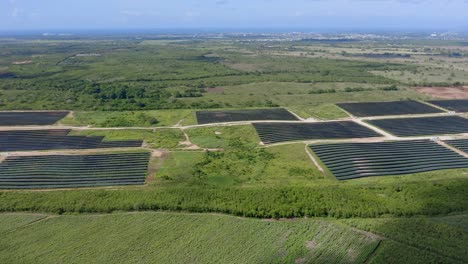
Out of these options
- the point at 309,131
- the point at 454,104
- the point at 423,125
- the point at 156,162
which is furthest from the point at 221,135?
the point at 454,104

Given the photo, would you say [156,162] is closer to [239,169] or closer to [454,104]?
[239,169]

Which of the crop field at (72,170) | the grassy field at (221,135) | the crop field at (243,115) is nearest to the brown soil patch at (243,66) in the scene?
the crop field at (243,115)

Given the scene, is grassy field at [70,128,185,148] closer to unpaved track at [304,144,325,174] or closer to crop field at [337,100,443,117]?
unpaved track at [304,144,325,174]

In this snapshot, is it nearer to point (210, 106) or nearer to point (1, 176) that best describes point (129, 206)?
point (1, 176)

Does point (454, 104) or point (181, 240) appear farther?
point (454, 104)

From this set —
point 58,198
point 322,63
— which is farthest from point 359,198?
point 322,63

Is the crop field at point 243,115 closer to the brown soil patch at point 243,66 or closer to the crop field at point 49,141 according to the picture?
the crop field at point 49,141

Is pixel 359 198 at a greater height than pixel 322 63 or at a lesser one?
lesser
